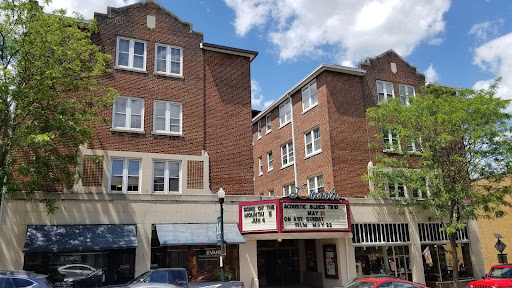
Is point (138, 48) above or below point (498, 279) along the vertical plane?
above

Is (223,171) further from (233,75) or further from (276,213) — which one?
(233,75)

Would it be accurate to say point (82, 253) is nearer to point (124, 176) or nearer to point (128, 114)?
point (124, 176)

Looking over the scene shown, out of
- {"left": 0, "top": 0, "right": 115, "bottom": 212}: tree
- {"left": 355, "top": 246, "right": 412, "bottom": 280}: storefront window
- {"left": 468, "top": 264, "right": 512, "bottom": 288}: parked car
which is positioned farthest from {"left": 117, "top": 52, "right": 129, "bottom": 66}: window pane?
{"left": 468, "top": 264, "right": 512, "bottom": 288}: parked car

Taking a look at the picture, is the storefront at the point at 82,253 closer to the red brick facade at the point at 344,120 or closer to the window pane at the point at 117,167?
the window pane at the point at 117,167

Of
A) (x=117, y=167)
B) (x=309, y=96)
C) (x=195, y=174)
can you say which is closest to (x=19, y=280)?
(x=117, y=167)

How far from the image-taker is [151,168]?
21281mm

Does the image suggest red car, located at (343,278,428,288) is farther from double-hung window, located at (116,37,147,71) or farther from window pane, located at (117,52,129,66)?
window pane, located at (117,52,129,66)

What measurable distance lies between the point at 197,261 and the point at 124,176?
5669 mm

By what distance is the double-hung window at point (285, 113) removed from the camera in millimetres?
31927

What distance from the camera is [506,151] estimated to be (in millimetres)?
22344

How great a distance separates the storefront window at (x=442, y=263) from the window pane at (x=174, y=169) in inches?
617

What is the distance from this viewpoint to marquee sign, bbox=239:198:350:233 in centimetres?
2139

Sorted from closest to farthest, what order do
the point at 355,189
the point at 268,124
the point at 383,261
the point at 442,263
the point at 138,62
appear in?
1. the point at 138,62
2. the point at 383,261
3. the point at 355,189
4. the point at 442,263
5. the point at 268,124

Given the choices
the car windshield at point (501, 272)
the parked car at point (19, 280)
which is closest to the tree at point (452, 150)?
the car windshield at point (501, 272)
